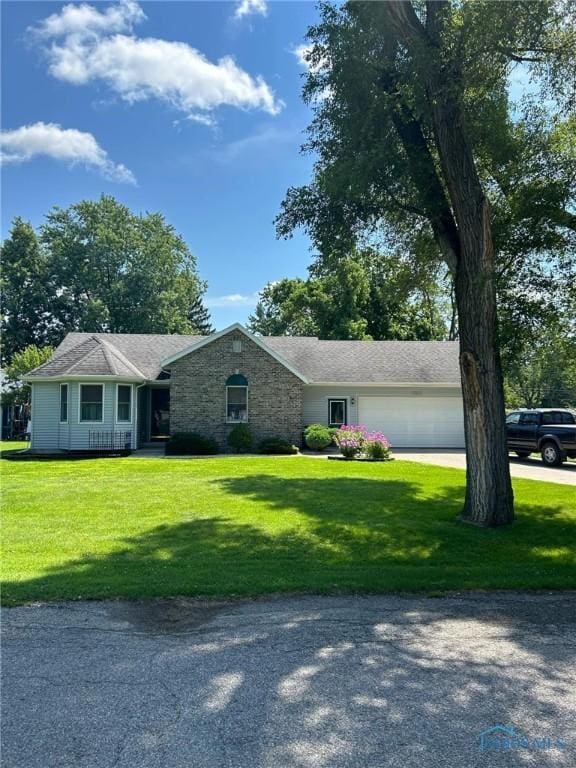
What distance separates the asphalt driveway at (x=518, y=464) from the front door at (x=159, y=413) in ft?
35.7

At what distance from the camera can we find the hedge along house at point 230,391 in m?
21.8

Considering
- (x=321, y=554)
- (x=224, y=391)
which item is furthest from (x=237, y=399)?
(x=321, y=554)

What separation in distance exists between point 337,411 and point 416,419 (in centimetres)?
375

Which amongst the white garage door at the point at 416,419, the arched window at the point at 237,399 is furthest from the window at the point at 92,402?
the white garage door at the point at 416,419

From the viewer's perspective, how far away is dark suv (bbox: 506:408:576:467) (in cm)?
1973

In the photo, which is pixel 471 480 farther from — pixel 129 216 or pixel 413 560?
pixel 129 216

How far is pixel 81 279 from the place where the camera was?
4303cm

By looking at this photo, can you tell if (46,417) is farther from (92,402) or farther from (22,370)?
(22,370)

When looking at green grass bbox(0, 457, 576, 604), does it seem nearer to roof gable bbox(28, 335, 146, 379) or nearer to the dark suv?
the dark suv

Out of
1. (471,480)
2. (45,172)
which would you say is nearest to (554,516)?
(471,480)

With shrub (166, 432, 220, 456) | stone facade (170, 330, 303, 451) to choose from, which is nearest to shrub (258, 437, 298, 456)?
stone facade (170, 330, 303, 451)

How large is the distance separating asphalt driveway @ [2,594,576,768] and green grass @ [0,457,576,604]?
2.45 ft

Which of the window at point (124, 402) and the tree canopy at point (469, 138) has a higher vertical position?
the tree canopy at point (469, 138)

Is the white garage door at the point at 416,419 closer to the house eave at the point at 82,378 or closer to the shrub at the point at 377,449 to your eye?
the shrub at the point at 377,449
